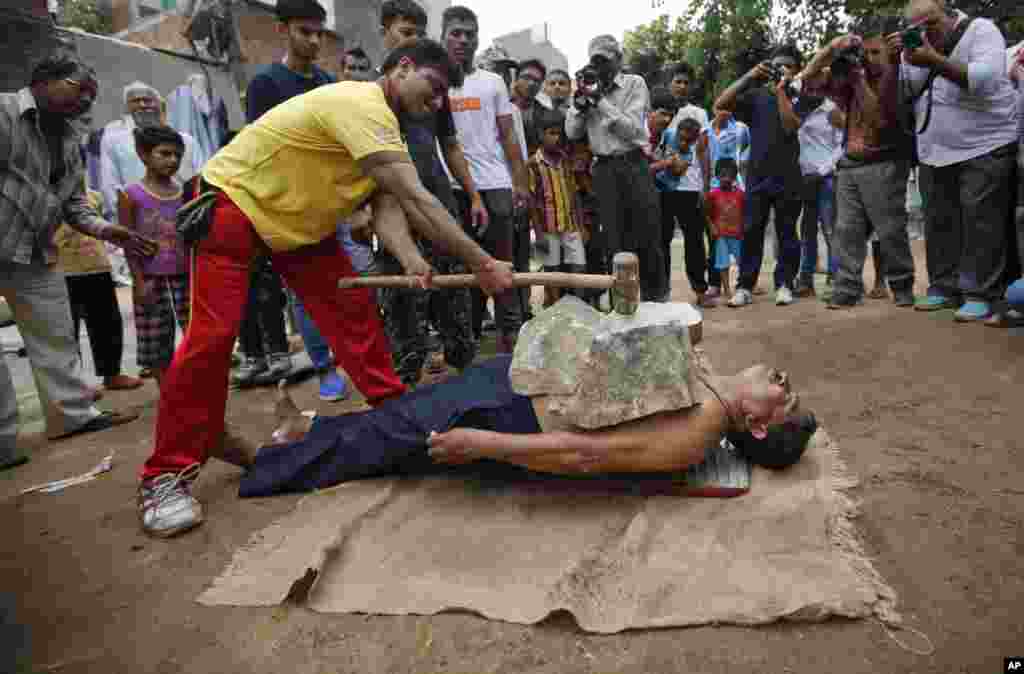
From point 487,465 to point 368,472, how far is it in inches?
17.0

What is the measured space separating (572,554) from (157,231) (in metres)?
2.92

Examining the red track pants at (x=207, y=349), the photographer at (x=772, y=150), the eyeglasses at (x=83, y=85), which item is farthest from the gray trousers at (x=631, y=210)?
the eyeglasses at (x=83, y=85)

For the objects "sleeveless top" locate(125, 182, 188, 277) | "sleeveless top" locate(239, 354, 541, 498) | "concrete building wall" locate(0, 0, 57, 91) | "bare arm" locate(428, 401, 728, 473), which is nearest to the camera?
"bare arm" locate(428, 401, 728, 473)

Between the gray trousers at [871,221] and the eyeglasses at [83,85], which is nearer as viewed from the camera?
the eyeglasses at [83,85]

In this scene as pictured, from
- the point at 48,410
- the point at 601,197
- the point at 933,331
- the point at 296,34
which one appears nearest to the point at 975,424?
the point at 933,331

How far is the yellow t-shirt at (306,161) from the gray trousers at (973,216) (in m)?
3.48

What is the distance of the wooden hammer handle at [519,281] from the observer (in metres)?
2.10

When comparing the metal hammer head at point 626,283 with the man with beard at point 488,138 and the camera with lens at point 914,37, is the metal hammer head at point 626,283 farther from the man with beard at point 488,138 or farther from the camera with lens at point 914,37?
the camera with lens at point 914,37

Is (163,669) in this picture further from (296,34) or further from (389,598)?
(296,34)

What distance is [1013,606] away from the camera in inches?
57.8

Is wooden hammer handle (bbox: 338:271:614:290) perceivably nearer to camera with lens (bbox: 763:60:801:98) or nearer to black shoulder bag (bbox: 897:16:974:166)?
black shoulder bag (bbox: 897:16:974:166)

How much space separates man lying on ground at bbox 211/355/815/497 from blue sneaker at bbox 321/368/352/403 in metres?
1.01

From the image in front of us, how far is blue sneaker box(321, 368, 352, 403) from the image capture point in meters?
3.47

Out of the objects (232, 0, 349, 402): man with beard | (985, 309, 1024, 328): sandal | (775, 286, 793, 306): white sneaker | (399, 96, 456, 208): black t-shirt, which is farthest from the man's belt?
(985, 309, 1024, 328): sandal
